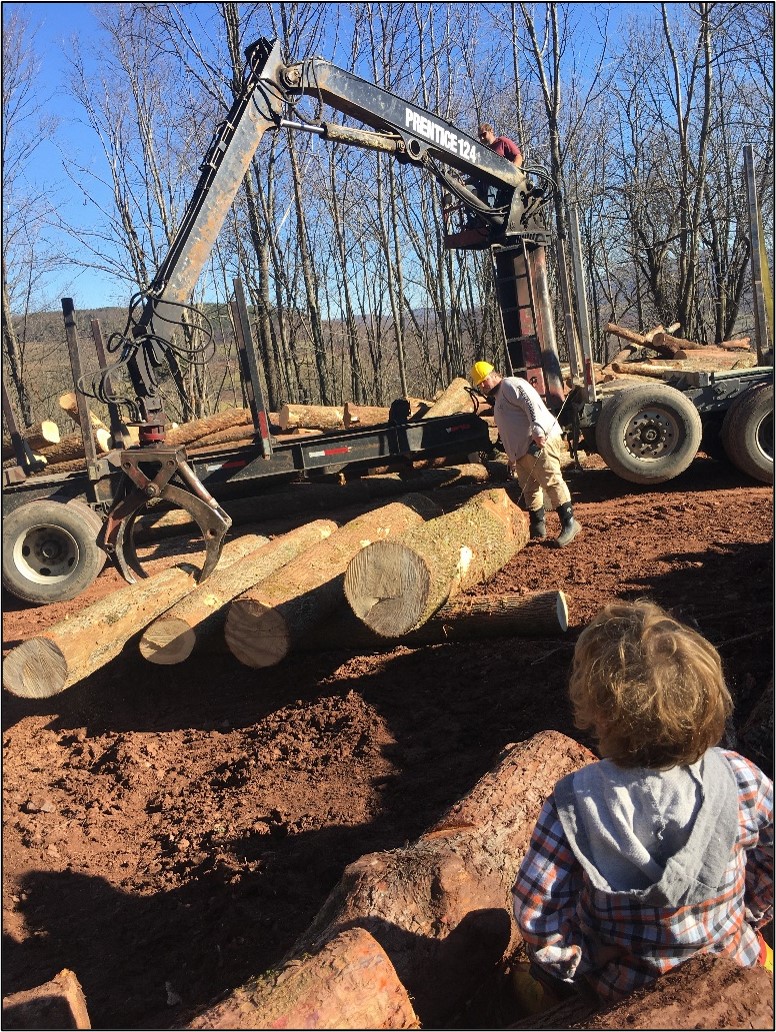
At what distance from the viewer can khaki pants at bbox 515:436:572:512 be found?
7984mm

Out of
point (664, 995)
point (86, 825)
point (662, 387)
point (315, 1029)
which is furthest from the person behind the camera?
point (662, 387)

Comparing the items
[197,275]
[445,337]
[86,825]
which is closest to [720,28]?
[445,337]

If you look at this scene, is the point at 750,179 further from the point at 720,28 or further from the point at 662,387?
the point at 720,28

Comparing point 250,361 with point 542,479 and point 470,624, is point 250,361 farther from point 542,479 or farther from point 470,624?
point 470,624

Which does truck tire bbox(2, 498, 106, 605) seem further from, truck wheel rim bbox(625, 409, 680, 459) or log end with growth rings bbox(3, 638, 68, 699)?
truck wheel rim bbox(625, 409, 680, 459)

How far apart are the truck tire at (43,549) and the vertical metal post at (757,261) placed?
315 inches

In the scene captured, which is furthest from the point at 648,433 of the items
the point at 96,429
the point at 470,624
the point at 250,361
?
the point at 96,429

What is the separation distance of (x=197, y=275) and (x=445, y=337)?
15062 mm

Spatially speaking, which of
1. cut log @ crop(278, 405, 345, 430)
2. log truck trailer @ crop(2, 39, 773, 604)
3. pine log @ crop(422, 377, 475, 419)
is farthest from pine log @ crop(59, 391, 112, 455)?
pine log @ crop(422, 377, 475, 419)

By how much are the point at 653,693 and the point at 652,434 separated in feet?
27.3

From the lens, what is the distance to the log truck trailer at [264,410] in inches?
266

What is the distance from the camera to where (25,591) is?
8664 mm

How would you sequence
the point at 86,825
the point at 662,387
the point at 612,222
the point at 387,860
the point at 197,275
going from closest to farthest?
Result: the point at 387,860, the point at 86,825, the point at 197,275, the point at 662,387, the point at 612,222

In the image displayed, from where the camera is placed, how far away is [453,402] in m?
11.0
